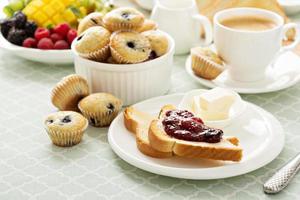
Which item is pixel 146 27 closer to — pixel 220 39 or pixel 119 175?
pixel 220 39

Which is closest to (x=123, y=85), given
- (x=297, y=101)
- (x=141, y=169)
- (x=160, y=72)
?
(x=160, y=72)

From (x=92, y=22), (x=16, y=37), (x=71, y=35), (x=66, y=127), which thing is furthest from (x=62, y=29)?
(x=66, y=127)

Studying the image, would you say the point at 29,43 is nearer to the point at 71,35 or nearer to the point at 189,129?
the point at 71,35

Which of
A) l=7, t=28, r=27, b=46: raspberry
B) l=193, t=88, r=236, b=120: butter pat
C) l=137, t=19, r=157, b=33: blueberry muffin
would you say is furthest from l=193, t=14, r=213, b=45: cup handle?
l=7, t=28, r=27, b=46: raspberry

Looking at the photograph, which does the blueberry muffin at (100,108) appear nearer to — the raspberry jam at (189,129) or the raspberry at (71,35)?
the raspberry jam at (189,129)

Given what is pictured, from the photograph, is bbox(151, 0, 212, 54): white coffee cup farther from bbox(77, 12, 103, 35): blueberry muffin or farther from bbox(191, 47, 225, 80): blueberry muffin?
bbox(77, 12, 103, 35): blueberry muffin

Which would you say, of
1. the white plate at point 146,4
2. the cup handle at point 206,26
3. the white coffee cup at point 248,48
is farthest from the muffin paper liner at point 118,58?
the white plate at point 146,4
